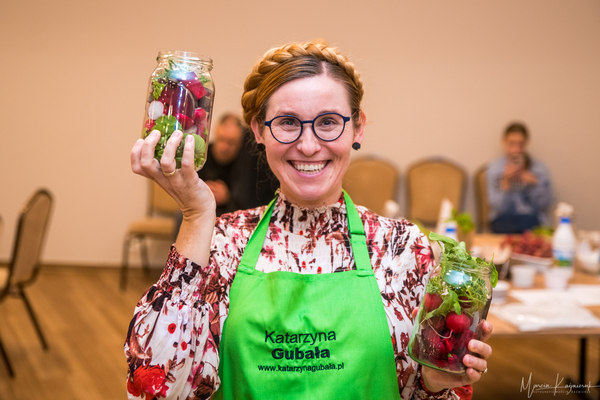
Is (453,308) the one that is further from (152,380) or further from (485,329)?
(152,380)

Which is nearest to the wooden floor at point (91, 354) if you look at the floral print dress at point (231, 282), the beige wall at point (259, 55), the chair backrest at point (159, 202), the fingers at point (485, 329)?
the chair backrest at point (159, 202)

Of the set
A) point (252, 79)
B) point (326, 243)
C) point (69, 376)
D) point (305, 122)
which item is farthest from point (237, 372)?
point (69, 376)

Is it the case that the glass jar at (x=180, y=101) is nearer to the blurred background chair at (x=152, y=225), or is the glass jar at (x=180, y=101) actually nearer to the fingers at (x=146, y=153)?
the fingers at (x=146, y=153)

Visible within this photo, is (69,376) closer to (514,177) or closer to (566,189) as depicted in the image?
(514,177)

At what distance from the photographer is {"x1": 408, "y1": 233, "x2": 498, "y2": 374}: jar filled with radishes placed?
1.04m

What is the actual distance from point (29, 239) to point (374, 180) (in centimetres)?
330

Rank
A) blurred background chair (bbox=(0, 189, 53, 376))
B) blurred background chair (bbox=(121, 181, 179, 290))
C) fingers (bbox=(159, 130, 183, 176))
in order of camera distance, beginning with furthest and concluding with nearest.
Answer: blurred background chair (bbox=(121, 181, 179, 290)), blurred background chair (bbox=(0, 189, 53, 376)), fingers (bbox=(159, 130, 183, 176))

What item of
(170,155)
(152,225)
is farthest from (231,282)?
(152,225)

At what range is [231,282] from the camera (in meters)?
1.25

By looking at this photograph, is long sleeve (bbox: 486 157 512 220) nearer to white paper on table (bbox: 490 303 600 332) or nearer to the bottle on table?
the bottle on table

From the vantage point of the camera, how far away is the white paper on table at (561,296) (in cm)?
230

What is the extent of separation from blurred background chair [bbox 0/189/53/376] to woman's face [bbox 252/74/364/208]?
260cm

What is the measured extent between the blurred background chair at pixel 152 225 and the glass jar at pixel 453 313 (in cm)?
433

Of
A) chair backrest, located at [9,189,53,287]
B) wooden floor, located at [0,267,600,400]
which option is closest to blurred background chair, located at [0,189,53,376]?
chair backrest, located at [9,189,53,287]
